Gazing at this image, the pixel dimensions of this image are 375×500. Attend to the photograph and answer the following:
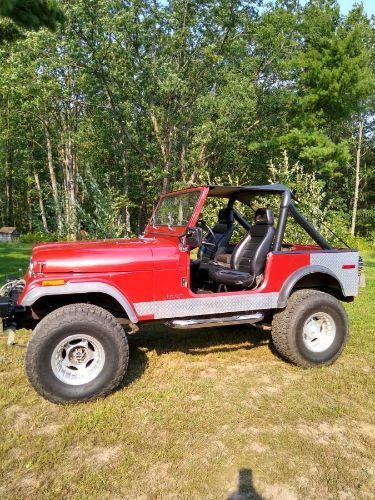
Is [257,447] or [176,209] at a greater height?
[176,209]

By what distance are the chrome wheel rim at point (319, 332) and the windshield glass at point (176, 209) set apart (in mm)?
1748

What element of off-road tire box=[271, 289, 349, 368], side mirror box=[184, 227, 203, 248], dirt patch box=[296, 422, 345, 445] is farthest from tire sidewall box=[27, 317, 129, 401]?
off-road tire box=[271, 289, 349, 368]

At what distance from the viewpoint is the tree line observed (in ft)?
48.7

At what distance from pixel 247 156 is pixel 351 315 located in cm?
1849

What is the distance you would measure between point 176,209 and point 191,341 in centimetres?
171

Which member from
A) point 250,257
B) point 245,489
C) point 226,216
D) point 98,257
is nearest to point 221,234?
point 226,216

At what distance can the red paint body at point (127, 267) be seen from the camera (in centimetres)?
367

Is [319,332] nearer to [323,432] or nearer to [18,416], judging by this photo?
[323,432]

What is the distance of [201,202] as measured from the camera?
445 cm

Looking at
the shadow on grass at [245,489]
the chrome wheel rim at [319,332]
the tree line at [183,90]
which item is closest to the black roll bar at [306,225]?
the chrome wheel rim at [319,332]

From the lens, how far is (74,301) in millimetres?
4078

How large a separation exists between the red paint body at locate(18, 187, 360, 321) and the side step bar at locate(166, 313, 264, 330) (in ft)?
0.79

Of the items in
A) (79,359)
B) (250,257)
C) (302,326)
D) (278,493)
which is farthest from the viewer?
(250,257)

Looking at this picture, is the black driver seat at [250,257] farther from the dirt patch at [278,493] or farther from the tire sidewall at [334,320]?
the dirt patch at [278,493]
